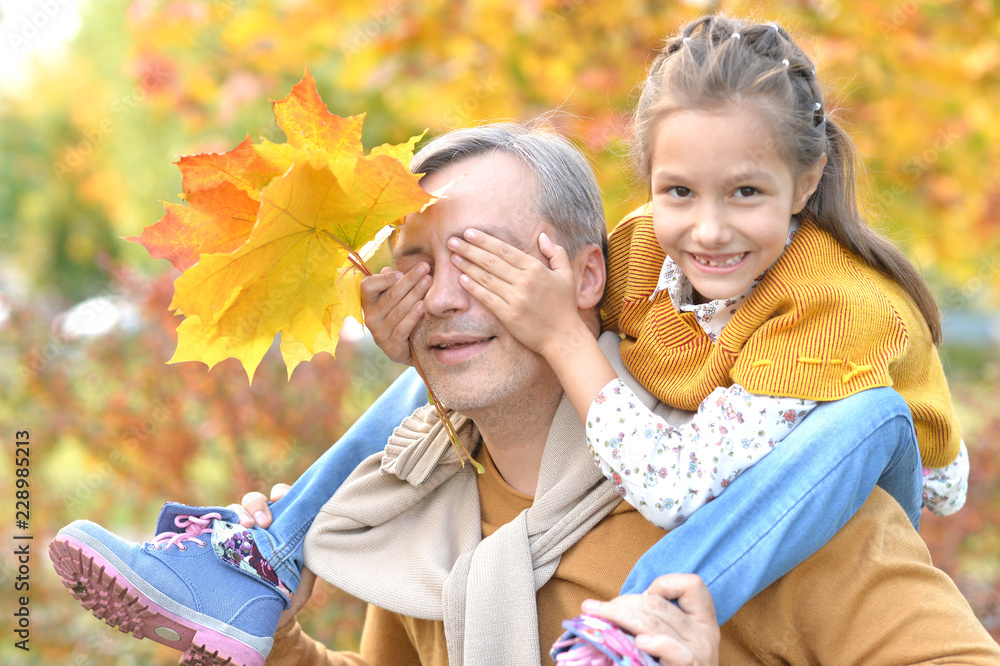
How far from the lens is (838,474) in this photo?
1.60 metres

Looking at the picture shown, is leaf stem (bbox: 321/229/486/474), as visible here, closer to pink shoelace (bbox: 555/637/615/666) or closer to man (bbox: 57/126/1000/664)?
man (bbox: 57/126/1000/664)

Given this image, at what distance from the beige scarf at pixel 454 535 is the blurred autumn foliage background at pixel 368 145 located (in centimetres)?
169

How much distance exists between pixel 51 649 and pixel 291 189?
3.57 m

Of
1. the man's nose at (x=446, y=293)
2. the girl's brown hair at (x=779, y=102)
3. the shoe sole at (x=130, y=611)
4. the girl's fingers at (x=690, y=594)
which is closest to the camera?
the girl's fingers at (x=690, y=594)

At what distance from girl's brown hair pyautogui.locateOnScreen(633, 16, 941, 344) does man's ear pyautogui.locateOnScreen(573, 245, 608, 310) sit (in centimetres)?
29

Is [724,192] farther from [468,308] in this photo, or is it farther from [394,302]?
[394,302]

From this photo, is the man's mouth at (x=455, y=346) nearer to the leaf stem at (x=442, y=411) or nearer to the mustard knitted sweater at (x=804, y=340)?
the leaf stem at (x=442, y=411)

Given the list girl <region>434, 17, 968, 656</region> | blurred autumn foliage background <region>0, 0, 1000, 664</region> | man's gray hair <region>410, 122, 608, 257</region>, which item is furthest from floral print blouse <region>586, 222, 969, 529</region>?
blurred autumn foliage background <region>0, 0, 1000, 664</region>

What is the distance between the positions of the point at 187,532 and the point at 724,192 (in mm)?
1497

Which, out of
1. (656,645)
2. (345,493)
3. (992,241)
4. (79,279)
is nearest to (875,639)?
(656,645)

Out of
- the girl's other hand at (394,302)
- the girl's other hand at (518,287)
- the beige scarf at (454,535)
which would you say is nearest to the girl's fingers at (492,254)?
the girl's other hand at (518,287)

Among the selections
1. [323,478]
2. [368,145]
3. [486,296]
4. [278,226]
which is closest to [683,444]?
[486,296]

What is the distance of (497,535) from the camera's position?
204cm

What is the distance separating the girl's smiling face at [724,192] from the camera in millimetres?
1770
